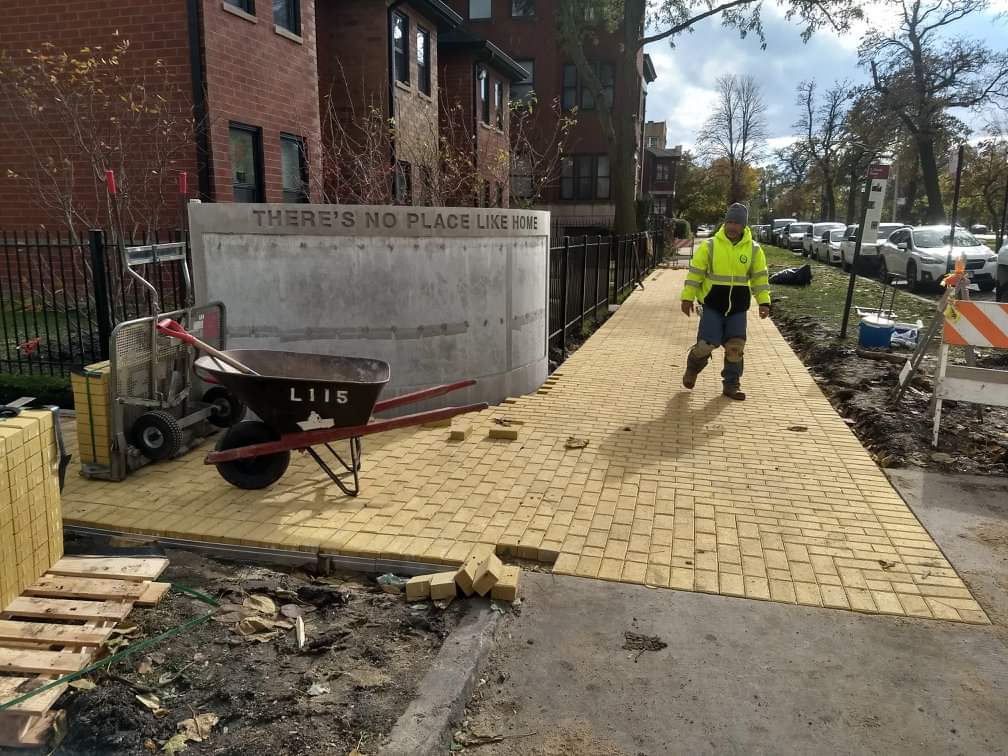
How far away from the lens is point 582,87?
38.8 metres

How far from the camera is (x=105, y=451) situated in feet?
17.4

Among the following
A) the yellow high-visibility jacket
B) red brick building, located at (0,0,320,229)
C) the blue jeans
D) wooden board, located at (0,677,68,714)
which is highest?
red brick building, located at (0,0,320,229)

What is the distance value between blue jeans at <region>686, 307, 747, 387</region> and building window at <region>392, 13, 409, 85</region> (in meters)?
14.2

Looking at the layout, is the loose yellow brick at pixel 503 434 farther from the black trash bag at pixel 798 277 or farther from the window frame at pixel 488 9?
the window frame at pixel 488 9

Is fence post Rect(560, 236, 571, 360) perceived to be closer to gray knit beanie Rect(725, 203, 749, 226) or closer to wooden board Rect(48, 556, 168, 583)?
gray knit beanie Rect(725, 203, 749, 226)

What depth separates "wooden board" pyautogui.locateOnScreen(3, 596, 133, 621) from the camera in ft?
11.0

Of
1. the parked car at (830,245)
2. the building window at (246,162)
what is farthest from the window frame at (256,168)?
the parked car at (830,245)

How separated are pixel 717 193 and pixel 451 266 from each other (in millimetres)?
70747

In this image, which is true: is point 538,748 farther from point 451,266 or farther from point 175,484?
point 451,266

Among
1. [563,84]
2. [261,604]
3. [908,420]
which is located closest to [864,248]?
[908,420]

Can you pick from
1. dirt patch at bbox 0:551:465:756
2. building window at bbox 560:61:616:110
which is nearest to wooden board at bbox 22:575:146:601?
dirt patch at bbox 0:551:465:756

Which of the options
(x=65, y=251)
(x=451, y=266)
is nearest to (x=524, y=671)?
(x=451, y=266)

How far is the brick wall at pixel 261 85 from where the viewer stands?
483 inches

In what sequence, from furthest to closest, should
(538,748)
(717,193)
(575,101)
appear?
1. (717,193)
2. (575,101)
3. (538,748)
